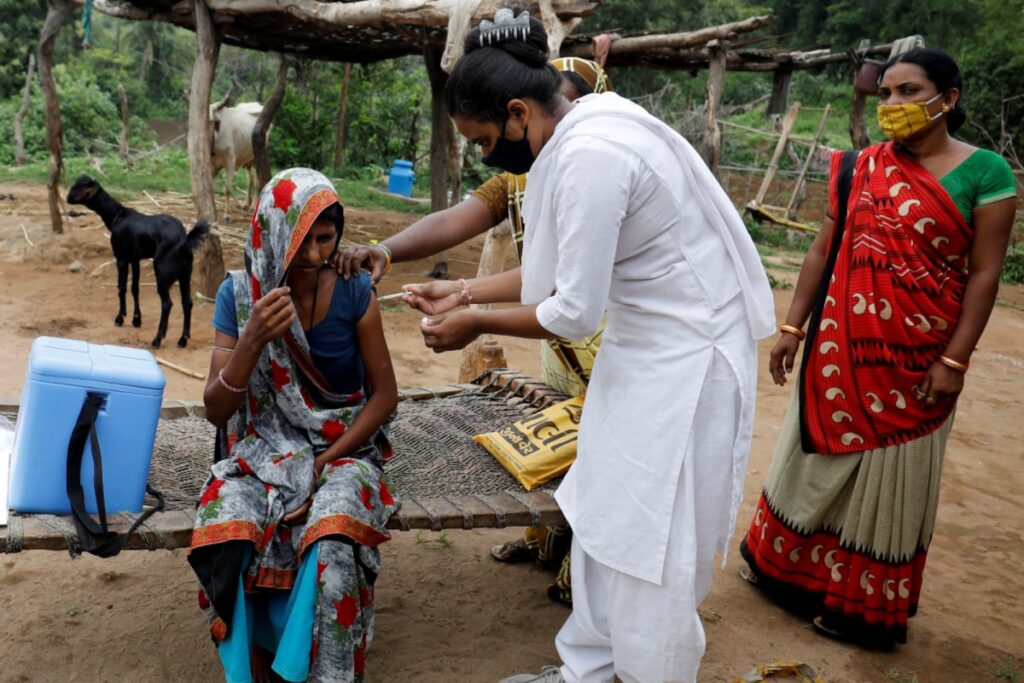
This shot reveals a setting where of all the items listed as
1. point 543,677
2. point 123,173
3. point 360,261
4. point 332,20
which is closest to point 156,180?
point 123,173

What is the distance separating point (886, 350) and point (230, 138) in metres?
10.2

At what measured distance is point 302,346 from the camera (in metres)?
2.59

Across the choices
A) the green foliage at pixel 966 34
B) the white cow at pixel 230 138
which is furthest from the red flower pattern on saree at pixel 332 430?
the green foliage at pixel 966 34

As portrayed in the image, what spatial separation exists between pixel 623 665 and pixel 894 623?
150cm

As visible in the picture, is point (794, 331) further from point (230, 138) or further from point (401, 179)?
point (401, 179)

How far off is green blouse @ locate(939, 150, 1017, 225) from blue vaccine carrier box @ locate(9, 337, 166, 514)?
8.15ft

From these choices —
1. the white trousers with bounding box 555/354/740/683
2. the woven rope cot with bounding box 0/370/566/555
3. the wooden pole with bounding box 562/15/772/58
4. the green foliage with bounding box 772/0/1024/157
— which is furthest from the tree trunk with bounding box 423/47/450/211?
the green foliage with bounding box 772/0/1024/157

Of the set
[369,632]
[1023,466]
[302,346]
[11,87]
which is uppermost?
[302,346]

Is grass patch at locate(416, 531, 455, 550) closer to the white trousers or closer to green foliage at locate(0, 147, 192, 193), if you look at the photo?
the white trousers

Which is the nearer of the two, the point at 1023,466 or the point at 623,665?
the point at 623,665

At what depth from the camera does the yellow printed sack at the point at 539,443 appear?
9.94ft

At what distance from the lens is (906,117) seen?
2871 mm

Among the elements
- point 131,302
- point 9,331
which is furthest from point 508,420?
point 131,302

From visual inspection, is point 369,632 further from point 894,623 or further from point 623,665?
point 894,623
